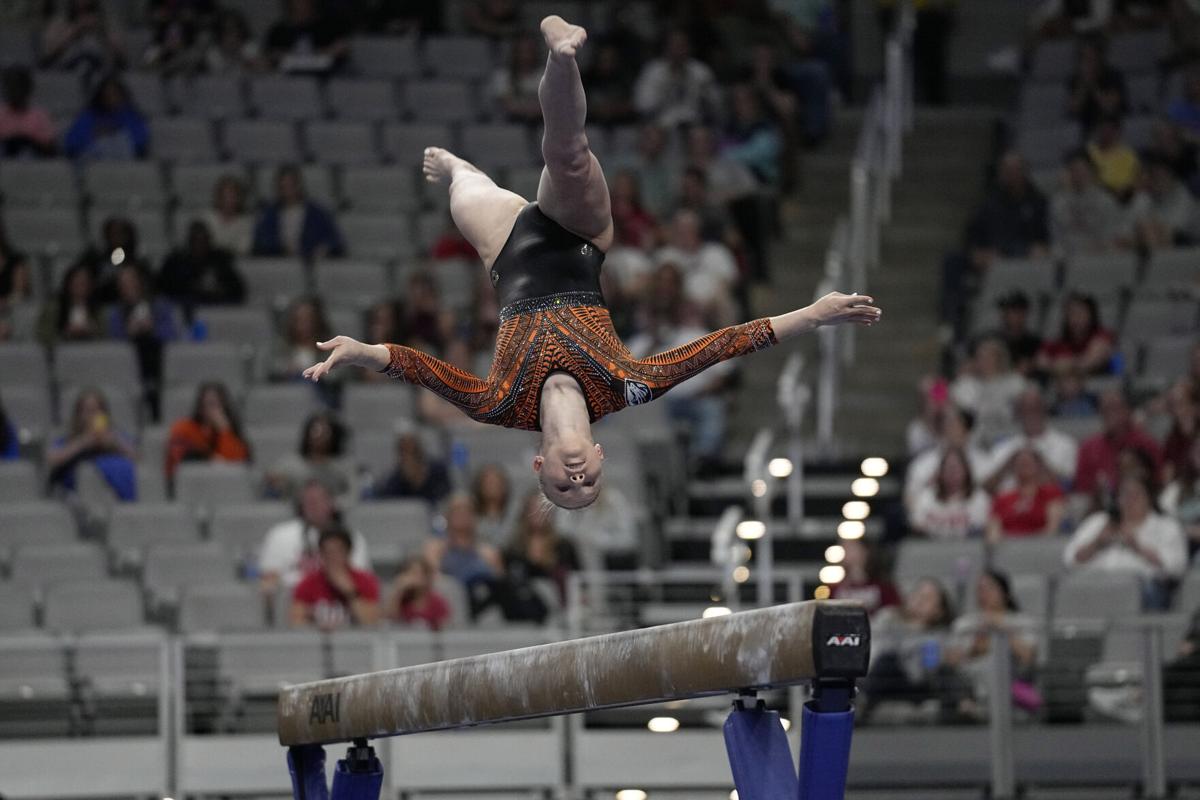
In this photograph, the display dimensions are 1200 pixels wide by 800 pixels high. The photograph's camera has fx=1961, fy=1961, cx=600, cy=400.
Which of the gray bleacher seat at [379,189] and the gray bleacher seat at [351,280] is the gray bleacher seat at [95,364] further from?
the gray bleacher seat at [379,189]

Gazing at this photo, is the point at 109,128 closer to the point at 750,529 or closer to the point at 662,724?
the point at 750,529

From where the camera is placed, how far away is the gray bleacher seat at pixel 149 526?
32.8 feet

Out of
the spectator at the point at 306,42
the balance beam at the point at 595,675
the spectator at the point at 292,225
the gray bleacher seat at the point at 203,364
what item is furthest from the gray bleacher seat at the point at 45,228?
the balance beam at the point at 595,675

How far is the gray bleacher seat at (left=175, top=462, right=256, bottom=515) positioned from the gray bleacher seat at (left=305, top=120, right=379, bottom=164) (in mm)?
3436

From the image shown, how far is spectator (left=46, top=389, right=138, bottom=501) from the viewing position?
34.2 ft

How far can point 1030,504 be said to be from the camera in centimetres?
996

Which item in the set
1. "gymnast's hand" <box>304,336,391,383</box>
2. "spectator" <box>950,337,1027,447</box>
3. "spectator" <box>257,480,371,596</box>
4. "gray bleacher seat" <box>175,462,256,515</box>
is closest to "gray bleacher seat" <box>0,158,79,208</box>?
"gray bleacher seat" <box>175,462,256,515</box>

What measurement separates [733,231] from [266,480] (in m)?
3.57

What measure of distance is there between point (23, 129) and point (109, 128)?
573 mm

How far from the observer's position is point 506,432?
10742 millimetres

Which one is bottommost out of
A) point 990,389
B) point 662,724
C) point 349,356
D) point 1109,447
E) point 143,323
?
point 662,724

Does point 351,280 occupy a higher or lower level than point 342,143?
lower

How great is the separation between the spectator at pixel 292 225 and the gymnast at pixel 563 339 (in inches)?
256

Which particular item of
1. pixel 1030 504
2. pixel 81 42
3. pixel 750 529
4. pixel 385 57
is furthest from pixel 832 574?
pixel 81 42
